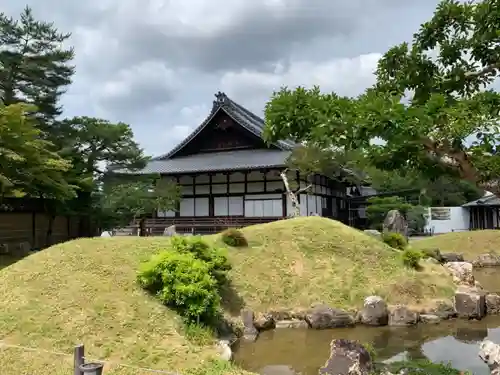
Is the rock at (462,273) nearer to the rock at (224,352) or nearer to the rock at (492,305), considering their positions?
the rock at (492,305)

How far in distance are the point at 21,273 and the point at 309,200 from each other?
22113mm

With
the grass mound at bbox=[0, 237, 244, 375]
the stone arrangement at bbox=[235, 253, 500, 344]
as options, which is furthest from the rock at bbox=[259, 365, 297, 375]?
the stone arrangement at bbox=[235, 253, 500, 344]

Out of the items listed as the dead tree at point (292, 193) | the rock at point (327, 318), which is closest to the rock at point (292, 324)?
the rock at point (327, 318)

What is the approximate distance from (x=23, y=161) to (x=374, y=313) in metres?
13.3

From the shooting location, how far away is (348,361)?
8297mm

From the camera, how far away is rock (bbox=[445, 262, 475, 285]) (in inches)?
675

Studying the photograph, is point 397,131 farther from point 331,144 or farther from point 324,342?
point 324,342

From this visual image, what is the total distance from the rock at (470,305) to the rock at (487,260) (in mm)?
13103

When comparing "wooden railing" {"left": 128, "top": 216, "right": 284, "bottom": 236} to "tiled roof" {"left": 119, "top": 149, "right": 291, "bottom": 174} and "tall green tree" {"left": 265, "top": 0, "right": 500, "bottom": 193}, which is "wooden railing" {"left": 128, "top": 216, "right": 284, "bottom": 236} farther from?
"tall green tree" {"left": 265, "top": 0, "right": 500, "bottom": 193}

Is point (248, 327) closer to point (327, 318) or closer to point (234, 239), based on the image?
point (327, 318)

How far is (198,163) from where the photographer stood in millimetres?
32375

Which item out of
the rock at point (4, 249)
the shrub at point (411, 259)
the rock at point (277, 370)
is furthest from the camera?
the rock at point (4, 249)

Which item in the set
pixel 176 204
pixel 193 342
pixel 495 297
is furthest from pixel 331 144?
pixel 176 204

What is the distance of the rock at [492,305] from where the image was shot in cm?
1493
